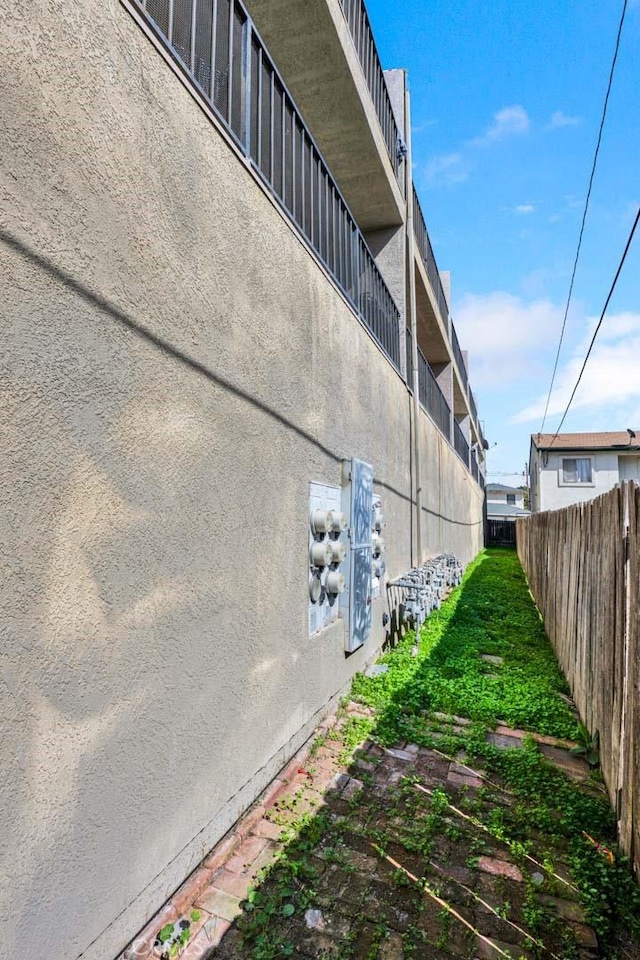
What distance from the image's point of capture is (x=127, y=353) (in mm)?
1744

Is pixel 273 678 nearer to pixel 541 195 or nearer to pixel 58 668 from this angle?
pixel 58 668

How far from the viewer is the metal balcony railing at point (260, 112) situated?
2.29m

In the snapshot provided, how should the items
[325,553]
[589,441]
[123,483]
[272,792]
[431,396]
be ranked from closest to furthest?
[123,483]
[272,792]
[325,553]
[431,396]
[589,441]

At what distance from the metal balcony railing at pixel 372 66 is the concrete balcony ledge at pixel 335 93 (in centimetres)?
32

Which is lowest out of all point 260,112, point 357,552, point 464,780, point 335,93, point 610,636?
point 464,780

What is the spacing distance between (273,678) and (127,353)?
1.99 m

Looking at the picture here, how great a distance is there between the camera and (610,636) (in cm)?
292

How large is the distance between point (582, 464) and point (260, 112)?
27456mm

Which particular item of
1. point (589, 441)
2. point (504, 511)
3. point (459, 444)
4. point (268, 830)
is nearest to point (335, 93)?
point (268, 830)

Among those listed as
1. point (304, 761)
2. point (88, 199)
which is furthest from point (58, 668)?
point (304, 761)

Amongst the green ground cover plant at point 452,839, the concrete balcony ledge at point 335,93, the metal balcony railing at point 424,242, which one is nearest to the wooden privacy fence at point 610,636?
the green ground cover plant at point 452,839

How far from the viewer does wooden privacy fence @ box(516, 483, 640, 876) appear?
2.29 metres

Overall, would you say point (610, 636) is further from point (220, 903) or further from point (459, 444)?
point (459, 444)

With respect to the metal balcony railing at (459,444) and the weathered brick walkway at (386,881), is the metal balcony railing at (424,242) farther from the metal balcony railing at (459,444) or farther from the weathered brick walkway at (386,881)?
the weathered brick walkway at (386,881)
